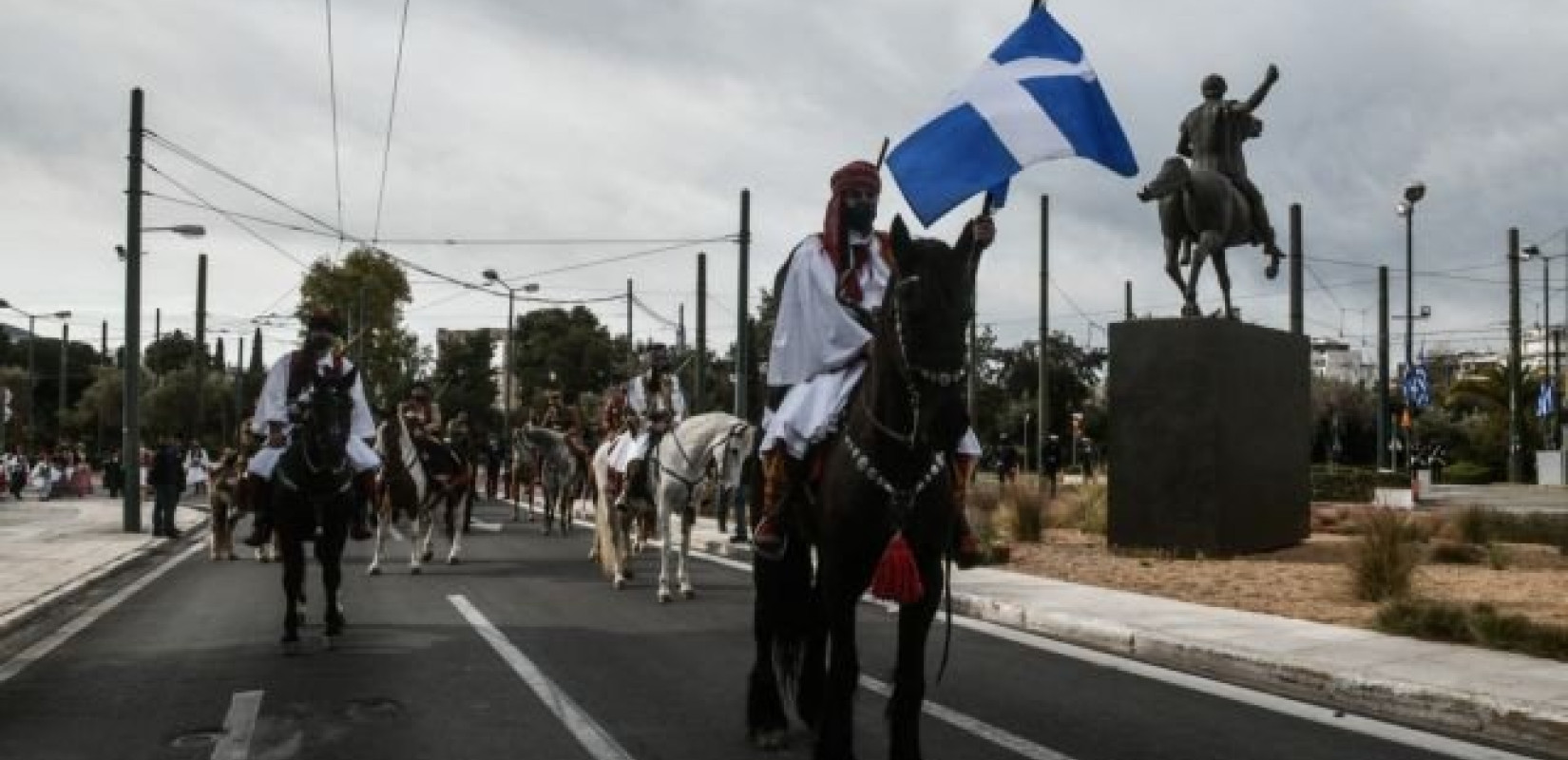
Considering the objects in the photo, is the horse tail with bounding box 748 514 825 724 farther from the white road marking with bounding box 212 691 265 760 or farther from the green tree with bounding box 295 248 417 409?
the green tree with bounding box 295 248 417 409

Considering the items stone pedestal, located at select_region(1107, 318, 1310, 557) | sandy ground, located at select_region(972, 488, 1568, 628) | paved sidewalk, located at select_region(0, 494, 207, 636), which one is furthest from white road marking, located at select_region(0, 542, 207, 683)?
stone pedestal, located at select_region(1107, 318, 1310, 557)

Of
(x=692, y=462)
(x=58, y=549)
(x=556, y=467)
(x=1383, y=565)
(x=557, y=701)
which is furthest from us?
(x=556, y=467)

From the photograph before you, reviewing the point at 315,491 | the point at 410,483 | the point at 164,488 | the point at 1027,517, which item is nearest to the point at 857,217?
the point at 315,491

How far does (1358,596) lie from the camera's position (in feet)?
43.4

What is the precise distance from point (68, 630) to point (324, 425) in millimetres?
3630

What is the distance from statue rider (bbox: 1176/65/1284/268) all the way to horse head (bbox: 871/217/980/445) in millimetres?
14121

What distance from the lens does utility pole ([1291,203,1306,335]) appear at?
23844mm

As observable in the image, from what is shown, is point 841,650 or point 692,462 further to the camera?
point 692,462

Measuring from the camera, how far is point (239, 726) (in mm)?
7574

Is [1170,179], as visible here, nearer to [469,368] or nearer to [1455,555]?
[1455,555]

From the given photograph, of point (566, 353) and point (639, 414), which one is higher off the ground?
point (566, 353)

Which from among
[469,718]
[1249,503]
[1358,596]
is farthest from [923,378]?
[1249,503]

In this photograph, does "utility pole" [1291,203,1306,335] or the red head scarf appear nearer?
the red head scarf

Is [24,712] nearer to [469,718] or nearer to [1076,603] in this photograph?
[469,718]
